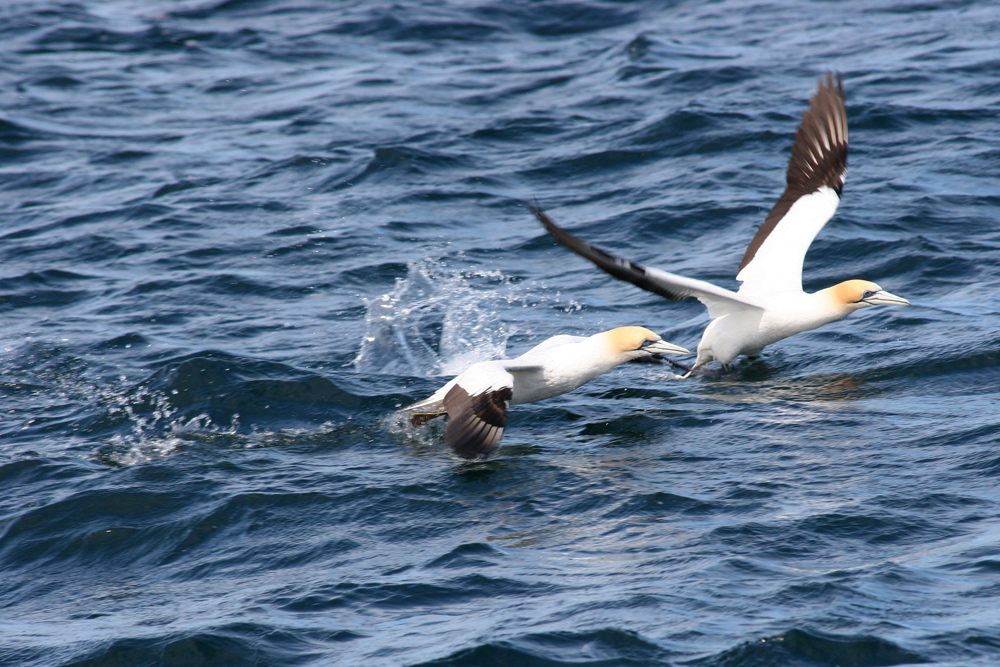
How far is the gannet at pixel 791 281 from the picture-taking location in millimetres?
8102

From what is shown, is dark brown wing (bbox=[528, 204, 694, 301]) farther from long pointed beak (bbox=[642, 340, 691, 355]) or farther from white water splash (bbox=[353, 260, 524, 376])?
white water splash (bbox=[353, 260, 524, 376])

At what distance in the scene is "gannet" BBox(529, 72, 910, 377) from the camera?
8102 millimetres

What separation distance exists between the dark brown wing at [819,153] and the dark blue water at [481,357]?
0.89 m

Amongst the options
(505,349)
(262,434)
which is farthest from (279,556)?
(505,349)

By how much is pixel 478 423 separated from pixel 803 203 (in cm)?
397

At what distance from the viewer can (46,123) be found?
50.2 feet

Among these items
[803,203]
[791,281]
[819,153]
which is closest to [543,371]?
[791,281]

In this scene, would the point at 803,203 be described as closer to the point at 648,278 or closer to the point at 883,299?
the point at 883,299

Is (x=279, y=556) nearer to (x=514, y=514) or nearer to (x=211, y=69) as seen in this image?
(x=514, y=514)

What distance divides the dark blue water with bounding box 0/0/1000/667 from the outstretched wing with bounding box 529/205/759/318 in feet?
1.99

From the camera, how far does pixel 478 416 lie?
21.5 feet

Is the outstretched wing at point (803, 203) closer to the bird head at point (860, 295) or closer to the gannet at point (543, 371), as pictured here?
the bird head at point (860, 295)

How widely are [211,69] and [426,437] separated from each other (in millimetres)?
11746

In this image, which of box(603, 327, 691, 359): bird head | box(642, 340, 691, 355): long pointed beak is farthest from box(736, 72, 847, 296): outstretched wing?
box(603, 327, 691, 359): bird head
